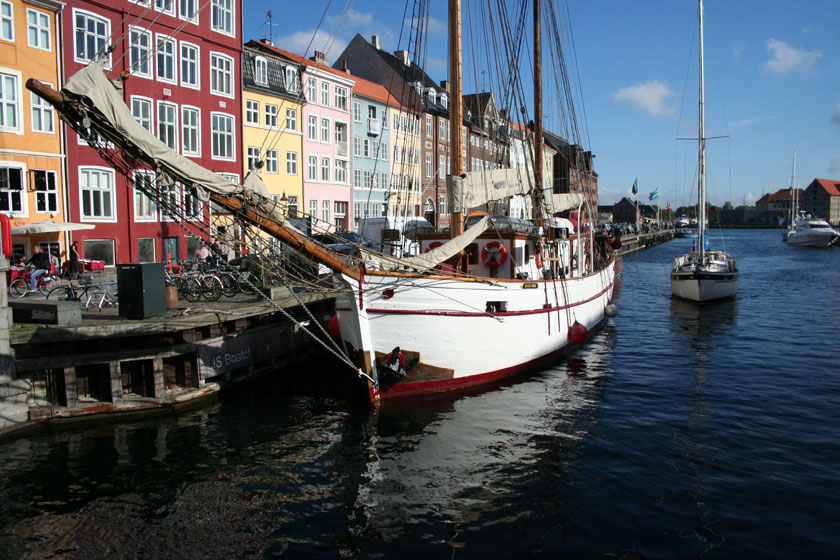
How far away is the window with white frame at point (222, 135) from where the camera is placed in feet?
106

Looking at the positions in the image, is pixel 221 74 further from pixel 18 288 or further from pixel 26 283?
pixel 18 288

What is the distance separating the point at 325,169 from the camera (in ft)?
143

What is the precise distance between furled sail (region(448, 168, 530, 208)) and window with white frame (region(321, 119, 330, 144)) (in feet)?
89.9


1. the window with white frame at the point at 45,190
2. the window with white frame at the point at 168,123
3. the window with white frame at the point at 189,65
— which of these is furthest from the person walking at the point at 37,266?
the window with white frame at the point at 189,65

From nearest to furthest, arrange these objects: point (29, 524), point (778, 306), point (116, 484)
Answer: point (29, 524) → point (116, 484) → point (778, 306)

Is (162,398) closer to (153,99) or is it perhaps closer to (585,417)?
(585,417)

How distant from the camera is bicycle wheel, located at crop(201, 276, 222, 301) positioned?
20.0 meters

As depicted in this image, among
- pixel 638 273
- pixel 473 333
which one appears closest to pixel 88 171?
pixel 473 333

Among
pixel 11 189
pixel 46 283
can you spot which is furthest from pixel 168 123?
pixel 46 283

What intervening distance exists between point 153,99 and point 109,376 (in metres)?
18.9

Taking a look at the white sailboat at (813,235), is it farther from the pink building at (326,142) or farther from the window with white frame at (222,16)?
the window with white frame at (222,16)

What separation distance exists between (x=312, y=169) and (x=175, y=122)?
1311 centimetres

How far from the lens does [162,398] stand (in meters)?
15.2

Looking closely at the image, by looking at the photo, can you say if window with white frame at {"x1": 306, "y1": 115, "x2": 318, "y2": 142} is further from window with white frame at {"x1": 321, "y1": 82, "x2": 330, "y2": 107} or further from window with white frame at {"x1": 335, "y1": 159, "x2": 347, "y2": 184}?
window with white frame at {"x1": 335, "y1": 159, "x2": 347, "y2": 184}
